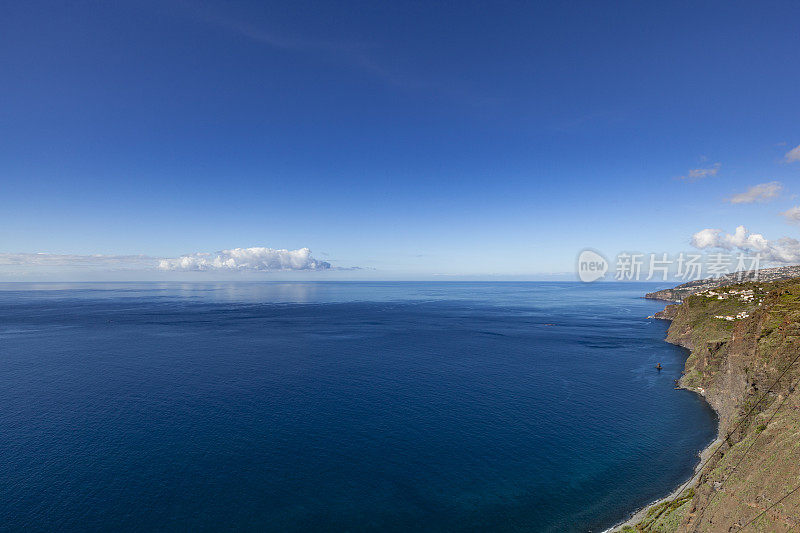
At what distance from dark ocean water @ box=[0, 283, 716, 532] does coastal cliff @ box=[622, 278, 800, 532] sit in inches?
228

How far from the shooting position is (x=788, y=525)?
30141 mm

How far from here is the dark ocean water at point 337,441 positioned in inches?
1839

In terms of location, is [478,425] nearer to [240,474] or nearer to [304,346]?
[240,474]

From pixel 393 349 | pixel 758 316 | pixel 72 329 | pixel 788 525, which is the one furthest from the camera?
pixel 72 329

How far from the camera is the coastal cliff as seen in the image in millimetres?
34250

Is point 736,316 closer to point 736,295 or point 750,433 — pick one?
point 736,295

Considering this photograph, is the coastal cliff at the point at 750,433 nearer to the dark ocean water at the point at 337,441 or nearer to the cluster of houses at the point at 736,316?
the dark ocean water at the point at 337,441

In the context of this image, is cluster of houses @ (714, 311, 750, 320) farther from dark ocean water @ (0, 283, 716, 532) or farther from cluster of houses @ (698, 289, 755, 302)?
dark ocean water @ (0, 283, 716, 532)

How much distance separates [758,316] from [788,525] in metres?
61.4

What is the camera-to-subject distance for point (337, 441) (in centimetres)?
6462

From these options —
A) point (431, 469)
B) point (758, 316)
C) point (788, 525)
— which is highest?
point (758, 316)

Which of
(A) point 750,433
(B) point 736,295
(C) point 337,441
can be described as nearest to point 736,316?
(B) point 736,295

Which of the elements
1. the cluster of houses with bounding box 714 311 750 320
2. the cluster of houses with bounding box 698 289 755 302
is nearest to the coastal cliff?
the cluster of houses with bounding box 714 311 750 320

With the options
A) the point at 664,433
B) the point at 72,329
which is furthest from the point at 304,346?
the point at 72,329
